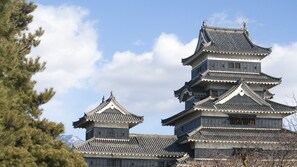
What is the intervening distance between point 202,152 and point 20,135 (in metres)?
19.3

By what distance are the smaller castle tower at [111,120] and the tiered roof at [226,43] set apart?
25.3ft

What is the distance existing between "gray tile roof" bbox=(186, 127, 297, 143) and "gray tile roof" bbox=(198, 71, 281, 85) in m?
3.82

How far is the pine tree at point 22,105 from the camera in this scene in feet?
72.2

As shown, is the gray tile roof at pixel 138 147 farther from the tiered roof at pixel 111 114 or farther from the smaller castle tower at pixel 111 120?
the tiered roof at pixel 111 114

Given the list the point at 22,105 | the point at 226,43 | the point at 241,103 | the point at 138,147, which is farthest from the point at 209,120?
the point at 22,105

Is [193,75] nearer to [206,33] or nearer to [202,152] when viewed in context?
[206,33]

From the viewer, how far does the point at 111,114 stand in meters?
41.9

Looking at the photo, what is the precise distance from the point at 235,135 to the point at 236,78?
489 cm

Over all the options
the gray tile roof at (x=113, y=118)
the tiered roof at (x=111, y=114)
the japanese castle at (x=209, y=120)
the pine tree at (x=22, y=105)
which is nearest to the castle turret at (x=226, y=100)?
the japanese castle at (x=209, y=120)

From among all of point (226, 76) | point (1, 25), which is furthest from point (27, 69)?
point (226, 76)

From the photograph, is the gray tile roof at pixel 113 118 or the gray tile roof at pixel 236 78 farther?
the gray tile roof at pixel 236 78

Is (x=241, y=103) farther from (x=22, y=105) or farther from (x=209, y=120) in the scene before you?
(x=22, y=105)

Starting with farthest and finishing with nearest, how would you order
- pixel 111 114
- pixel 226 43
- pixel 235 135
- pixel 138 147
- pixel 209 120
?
pixel 226 43 → pixel 111 114 → pixel 209 120 → pixel 138 147 → pixel 235 135

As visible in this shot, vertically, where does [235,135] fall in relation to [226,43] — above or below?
below
